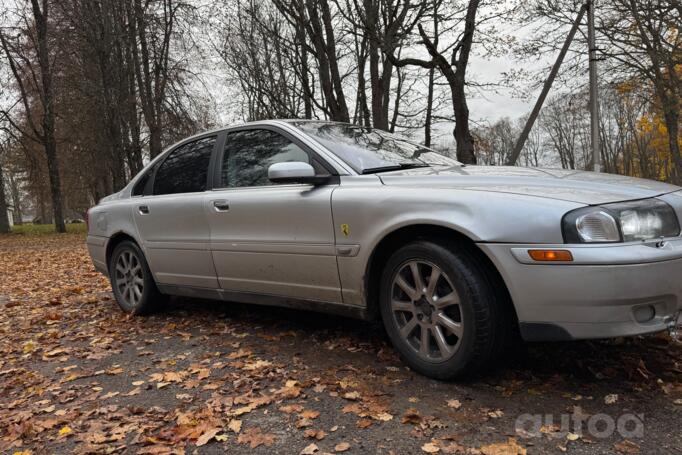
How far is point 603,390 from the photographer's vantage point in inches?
106

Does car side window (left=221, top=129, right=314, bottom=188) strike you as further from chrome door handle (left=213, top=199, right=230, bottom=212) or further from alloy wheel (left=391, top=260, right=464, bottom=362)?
alloy wheel (left=391, top=260, right=464, bottom=362)

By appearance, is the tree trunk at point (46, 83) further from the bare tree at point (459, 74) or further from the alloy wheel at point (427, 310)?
the alloy wheel at point (427, 310)

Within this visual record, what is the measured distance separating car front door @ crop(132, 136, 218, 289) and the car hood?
5.70 ft

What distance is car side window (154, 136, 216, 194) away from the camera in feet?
14.3

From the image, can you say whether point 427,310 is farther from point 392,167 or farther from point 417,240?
point 392,167

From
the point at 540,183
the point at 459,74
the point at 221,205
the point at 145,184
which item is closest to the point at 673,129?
the point at 459,74

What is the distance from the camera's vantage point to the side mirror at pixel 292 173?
10.7 ft

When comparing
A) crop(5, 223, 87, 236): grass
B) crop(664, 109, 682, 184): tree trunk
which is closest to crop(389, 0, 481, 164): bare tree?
crop(664, 109, 682, 184): tree trunk

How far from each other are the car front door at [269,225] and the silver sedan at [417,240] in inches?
0.4

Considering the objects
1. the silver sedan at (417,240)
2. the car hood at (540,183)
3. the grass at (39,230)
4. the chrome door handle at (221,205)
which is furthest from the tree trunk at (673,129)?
the grass at (39,230)

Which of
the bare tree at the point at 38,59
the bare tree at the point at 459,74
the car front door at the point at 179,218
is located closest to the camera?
the car front door at the point at 179,218

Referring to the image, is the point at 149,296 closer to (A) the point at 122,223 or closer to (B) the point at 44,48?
(A) the point at 122,223

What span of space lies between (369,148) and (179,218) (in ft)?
5.77

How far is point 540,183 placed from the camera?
2807 millimetres
